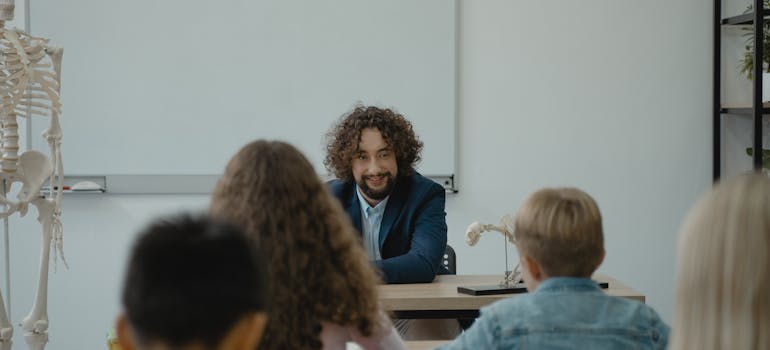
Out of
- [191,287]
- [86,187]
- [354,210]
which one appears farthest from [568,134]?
[191,287]

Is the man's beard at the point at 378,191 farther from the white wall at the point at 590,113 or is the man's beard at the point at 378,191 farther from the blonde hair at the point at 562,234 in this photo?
the blonde hair at the point at 562,234

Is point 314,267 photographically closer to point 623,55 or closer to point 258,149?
point 258,149

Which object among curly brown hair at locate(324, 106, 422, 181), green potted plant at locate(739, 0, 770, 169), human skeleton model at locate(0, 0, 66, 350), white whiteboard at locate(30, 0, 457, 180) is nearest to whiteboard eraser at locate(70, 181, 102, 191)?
white whiteboard at locate(30, 0, 457, 180)

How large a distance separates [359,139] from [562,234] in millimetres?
1985

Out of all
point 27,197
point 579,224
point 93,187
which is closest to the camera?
point 579,224

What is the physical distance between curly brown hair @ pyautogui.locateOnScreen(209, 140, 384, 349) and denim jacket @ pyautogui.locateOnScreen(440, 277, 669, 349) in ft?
1.01

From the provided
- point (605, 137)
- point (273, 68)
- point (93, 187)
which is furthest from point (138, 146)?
point (605, 137)

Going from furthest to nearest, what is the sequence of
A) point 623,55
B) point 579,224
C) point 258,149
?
point 623,55 → point 579,224 → point 258,149

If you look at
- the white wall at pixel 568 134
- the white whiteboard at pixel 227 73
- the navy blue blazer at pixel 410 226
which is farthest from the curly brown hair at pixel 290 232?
the white wall at pixel 568 134

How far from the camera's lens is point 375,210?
3717 millimetres

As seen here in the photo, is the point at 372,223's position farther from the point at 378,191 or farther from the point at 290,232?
the point at 290,232

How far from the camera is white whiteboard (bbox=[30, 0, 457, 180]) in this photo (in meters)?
4.81

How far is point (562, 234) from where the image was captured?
1.88m

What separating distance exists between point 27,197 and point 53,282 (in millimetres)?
1620
